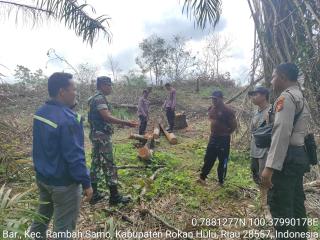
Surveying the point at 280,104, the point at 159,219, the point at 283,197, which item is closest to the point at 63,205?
the point at 159,219

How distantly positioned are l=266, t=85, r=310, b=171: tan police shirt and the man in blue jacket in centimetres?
161

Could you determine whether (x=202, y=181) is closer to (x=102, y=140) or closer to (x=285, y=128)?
(x=102, y=140)

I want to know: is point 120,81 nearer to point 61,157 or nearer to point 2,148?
point 2,148

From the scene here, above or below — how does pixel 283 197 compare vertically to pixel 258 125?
below

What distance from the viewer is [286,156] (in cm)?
294

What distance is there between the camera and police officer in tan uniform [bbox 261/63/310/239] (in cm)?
287

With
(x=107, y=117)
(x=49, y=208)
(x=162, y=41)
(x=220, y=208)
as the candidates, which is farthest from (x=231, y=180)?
(x=162, y=41)

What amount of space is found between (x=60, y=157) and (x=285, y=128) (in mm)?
1896

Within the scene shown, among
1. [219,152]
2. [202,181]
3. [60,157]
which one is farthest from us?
[202,181]

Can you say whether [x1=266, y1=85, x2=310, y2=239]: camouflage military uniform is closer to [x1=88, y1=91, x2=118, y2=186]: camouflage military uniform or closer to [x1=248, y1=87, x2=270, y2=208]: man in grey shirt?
[x1=248, y1=87, x2=270, y2=208]: man in grey shirt

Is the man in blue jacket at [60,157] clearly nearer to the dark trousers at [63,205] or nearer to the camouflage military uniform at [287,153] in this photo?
the dark trousers at [63,205]

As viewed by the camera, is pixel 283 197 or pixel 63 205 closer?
pixel 63 205

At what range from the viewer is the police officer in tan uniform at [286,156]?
2869 millimetres

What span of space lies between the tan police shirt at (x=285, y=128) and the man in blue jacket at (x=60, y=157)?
5.28 ft
